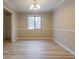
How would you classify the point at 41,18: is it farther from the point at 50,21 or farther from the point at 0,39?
the point at 0,39

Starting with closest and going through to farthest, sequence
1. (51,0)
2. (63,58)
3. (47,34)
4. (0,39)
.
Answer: (0,39)
(63,58)
(51,0)
(47,34)

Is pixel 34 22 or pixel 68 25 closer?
pixel 68 25

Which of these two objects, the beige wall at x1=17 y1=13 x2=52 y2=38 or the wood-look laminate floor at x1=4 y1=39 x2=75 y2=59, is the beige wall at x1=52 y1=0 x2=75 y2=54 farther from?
the beige wall at x1=17 y1=13 x2=52 y2=38

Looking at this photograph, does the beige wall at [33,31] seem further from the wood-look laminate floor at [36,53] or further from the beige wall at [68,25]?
the wood-look laminate floor at [36,53]

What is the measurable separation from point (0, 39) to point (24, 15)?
1143 cm

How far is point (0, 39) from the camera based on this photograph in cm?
113

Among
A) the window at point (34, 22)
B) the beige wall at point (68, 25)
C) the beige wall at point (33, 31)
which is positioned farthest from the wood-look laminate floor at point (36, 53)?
the window at point (34, 22)

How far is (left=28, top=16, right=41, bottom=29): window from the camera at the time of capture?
486 inches

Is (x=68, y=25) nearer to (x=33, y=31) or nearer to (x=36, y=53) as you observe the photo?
(x=36, y=53)

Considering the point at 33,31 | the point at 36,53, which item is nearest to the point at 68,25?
the point at 36,53

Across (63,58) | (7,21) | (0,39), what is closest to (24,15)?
(7,21)

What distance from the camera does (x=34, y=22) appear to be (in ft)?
40.7

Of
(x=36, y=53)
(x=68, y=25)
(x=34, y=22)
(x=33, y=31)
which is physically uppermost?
(x=34, y=22)
